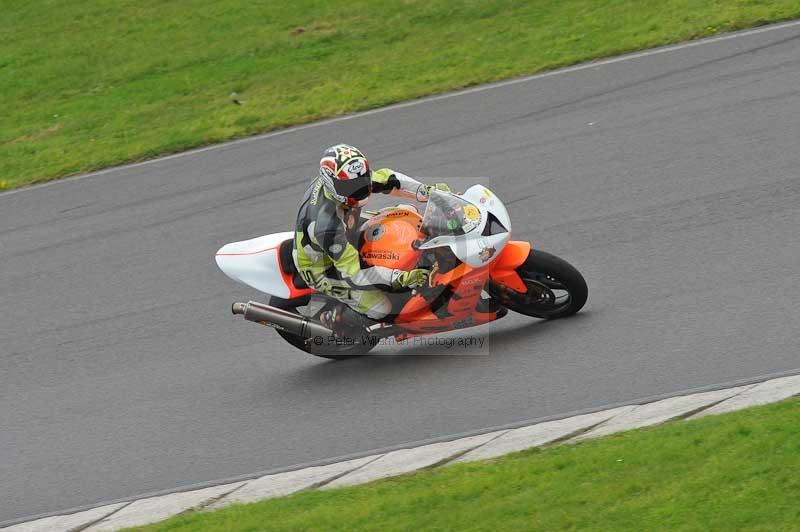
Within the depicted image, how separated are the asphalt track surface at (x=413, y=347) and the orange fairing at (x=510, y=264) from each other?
0.51 metres

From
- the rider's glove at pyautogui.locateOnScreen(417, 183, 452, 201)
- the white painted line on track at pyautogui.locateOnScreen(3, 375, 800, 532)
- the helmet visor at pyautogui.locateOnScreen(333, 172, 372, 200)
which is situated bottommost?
the white painted line on track at pyautogui.locateOnScreen(3, 375, 800, 532)

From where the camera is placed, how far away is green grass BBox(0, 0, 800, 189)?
14.7 m

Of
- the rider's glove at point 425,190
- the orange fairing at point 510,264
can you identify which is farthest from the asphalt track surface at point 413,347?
the rider's glove at point 425,190

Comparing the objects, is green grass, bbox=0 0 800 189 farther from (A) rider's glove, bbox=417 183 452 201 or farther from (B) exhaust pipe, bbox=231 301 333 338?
(B) exhaust pipe, bbox=231 301 333 338

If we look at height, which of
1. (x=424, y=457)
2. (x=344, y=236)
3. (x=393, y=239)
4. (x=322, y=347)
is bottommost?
(x=424, y=457)

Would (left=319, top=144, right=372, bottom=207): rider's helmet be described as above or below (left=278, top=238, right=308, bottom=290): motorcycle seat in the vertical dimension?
above

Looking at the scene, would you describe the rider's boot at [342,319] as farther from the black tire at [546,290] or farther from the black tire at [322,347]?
the black tire at [546,290]

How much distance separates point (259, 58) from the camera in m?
17.8

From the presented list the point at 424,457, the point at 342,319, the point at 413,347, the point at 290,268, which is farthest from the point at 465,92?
the point at 424,457

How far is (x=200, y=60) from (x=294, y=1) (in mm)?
2592

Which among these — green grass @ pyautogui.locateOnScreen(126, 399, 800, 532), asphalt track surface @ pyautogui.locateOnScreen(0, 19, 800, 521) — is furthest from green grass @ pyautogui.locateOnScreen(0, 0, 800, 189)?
green grass @ pyautogui.locateOnScreen(126, 399, 800, 532)

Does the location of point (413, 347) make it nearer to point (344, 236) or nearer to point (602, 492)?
point (344, 236)

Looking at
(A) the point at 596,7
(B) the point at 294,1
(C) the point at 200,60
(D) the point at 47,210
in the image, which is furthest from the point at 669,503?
(B) the point at 294,1

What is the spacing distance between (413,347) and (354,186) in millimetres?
1584
